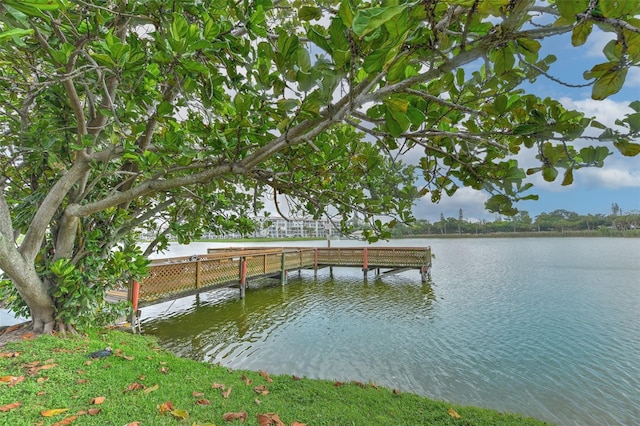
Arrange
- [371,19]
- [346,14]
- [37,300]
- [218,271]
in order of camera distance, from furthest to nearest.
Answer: [218,271] → [37,300] → [346,14] → [371,19]

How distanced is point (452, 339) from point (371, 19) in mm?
7280

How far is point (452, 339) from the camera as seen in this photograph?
6520 millimetres

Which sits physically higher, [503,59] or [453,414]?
[503,59]

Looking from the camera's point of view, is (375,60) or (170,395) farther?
(170,395)

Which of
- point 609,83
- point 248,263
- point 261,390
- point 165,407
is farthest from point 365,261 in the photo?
point 609,83

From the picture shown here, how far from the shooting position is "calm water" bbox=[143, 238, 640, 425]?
4500 millimetres

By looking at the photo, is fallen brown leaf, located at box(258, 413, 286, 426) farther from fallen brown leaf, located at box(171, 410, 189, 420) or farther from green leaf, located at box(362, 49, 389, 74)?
green leaf, located at box(362, 49, 389, 74)

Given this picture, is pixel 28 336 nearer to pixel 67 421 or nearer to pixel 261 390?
pixel 67 421

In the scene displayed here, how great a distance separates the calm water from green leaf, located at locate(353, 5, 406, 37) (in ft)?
16.5

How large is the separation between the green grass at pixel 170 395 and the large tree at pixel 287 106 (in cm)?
100

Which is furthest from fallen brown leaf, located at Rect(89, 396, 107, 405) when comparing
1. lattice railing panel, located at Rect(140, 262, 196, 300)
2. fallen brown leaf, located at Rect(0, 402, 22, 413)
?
lattice railing panel, located at Rect(140, 262, 196, 300)

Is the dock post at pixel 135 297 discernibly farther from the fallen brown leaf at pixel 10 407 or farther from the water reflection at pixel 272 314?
the fallen brown leaf at pixel 10 407

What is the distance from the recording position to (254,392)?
3.12 meters

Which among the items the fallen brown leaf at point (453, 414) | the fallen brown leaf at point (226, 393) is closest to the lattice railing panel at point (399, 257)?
the fallen brown leaf at point (453, 414)
